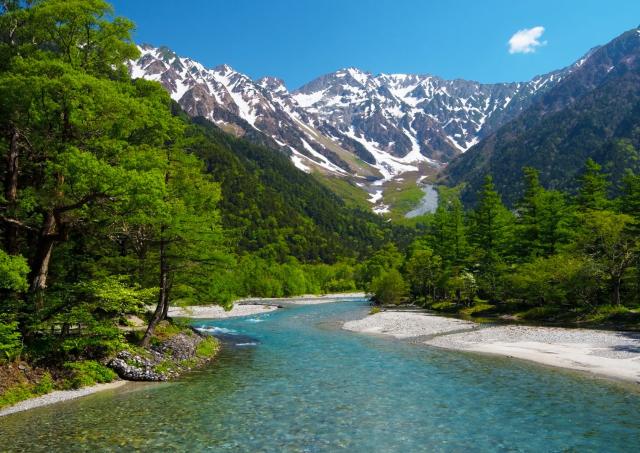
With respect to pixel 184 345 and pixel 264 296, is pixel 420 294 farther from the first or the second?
pixel 184 345

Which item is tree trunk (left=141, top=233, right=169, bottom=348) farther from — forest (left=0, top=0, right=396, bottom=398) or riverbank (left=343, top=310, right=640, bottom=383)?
riverbank (left=343, top=310, right=640, bottom=383)

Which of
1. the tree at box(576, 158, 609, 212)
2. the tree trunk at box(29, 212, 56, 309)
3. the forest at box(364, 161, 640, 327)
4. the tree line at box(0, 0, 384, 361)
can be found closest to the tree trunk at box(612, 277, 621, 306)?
the forest at box(364, 161, 640, 327)

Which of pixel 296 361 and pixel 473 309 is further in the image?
pixel 473 309

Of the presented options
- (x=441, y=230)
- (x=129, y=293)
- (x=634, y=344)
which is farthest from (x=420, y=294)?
(x=129, y=293)

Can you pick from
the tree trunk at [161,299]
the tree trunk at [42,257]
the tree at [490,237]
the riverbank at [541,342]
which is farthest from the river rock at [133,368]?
the tree at [490,237]

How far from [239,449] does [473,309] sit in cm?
5907

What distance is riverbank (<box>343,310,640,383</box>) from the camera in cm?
3003

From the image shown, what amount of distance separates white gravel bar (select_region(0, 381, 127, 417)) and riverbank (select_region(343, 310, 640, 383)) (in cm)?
2735

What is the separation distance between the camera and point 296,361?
34281 mm

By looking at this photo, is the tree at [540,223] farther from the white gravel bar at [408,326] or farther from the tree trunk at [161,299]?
the tree trunk at [161,299]

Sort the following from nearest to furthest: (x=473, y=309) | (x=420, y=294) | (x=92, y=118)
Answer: (x=92, y=118), (x=473, y=309), (x=420, y=294)

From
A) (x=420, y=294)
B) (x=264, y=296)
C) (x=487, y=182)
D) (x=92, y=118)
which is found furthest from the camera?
(x=264, y=296)

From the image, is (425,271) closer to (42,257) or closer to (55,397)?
(55,397)

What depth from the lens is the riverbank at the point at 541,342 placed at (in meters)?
30.0
